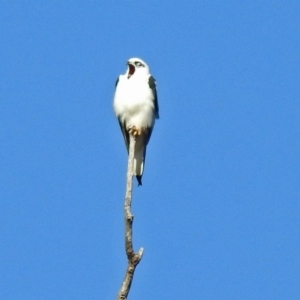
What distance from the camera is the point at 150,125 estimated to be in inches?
450

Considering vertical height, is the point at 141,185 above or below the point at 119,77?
below

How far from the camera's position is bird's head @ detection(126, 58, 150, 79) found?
11750mm

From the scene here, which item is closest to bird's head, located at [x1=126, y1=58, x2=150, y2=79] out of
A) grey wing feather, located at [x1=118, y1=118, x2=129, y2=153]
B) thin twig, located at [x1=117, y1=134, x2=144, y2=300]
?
grey wing feather, located at [x1=118, y1=118, x2=129, y2=153]

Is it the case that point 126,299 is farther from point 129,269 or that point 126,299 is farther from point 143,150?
point 143,150

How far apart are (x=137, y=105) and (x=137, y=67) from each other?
0.58m

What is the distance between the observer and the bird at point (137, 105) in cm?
1137

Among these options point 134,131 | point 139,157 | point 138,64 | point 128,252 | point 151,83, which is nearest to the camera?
point 128,252

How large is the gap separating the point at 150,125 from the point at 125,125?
0.31 m

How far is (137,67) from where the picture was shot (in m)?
11.8

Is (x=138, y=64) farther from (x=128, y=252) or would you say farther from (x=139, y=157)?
(x=128, y=252)

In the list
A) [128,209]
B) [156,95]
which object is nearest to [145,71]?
[156,95]

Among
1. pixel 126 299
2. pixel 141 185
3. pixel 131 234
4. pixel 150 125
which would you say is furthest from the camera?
pixel 150 125

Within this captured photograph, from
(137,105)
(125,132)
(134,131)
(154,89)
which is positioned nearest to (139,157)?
(134,131)

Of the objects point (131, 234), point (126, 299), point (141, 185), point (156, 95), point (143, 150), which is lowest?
point (126, 299)
